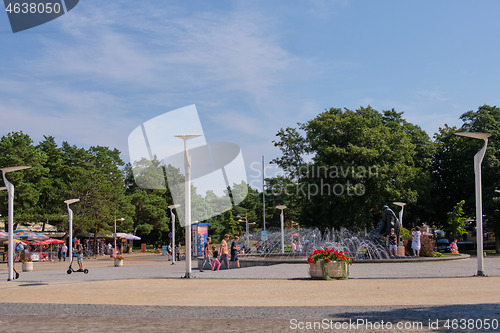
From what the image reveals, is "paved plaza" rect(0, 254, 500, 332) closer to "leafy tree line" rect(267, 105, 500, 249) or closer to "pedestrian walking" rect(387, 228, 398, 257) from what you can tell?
"pedestrian walking" rect(387, 228, 398, 257)

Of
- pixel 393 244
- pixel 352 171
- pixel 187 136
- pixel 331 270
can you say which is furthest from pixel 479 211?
pixel 352 171

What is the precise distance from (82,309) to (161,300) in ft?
7.14

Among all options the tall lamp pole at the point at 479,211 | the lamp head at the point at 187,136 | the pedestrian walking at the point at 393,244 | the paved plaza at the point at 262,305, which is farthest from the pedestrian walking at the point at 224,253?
the tall lamp pole at the point at 479,211

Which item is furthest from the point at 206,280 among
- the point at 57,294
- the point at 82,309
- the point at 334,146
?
the point at 334,146

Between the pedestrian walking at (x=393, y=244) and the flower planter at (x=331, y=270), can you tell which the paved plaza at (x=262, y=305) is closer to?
the flower planter at (x=331, y=270)

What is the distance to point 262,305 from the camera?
39.1 ft

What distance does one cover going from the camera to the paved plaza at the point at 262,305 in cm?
903

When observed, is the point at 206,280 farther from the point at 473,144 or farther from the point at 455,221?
the point at 473,144

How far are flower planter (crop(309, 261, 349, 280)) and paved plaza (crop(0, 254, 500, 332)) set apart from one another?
46 centimetres

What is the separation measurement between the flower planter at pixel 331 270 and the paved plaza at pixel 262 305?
1.50 ft

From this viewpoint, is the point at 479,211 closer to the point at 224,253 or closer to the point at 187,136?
the point at 187,136

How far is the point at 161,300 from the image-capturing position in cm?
1335

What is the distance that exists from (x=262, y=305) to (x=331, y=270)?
686cm

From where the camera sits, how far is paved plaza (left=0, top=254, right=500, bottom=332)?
29.6 ft
